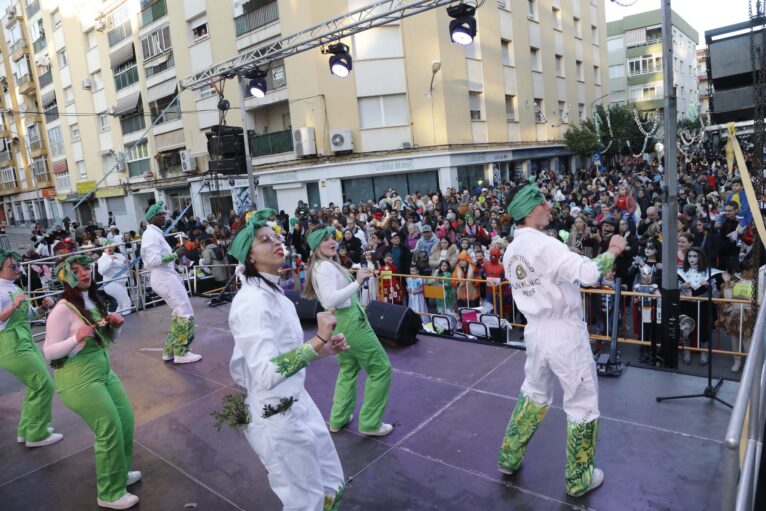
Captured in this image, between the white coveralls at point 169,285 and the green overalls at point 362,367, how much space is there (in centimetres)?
318

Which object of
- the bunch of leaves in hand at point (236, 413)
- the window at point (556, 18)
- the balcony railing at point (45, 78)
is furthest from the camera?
the balcony railing at point (45, 78)

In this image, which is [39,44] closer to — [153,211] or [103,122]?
[103,122]

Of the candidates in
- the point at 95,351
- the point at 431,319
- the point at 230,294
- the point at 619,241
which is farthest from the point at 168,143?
the point at 619,241

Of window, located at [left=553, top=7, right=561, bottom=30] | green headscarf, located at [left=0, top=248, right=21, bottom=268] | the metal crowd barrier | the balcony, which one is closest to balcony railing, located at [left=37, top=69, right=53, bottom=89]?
the balcony

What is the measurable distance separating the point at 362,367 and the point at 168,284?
3663mm

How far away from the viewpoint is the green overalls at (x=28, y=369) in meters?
4.75

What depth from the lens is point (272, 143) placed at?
2328cm

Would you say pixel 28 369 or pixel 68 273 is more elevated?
pixel 68 273

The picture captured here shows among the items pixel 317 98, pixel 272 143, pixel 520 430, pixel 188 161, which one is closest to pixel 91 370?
pixel 520 430

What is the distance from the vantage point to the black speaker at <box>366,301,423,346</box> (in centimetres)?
696

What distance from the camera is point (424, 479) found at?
4.01 metres

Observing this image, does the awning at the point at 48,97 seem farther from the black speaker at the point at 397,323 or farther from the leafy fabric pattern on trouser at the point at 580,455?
the leafy fabric pattern on trouser at the point at 580,455

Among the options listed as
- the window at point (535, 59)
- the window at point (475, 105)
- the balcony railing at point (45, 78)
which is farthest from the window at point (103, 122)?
the window at point (535, 59)

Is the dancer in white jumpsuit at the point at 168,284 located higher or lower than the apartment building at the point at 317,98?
lower
